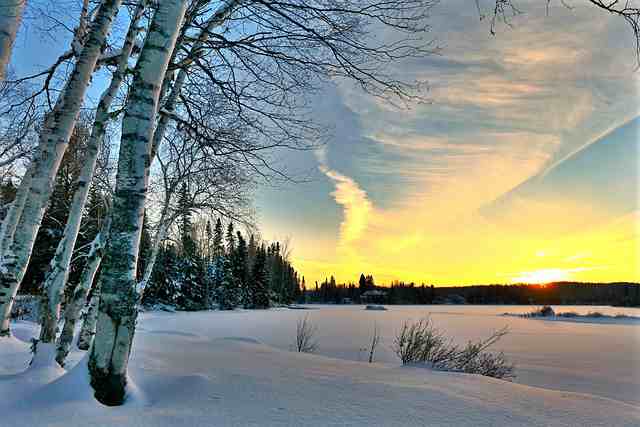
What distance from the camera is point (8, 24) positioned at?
8.37 feet

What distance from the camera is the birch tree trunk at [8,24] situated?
2530 mm

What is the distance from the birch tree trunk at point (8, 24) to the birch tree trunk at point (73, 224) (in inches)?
59.7

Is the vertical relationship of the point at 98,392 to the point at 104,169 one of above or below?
below

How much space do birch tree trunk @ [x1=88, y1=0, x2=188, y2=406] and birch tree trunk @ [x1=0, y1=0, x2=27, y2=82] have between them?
3.12 ft

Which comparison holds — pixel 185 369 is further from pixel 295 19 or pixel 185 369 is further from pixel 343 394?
pixel 295 19

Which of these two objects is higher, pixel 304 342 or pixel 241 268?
pixel 241 268

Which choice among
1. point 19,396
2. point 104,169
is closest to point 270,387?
point 19,396

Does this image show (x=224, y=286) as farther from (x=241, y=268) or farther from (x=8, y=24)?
(x=8, y=24)

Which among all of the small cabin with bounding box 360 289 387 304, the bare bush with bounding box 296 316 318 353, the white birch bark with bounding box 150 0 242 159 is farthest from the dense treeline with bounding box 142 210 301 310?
the small cabin with bounding box 360 289 387 304

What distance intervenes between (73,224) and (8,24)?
2.29 metres

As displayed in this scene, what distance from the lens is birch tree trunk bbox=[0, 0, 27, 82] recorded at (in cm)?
253

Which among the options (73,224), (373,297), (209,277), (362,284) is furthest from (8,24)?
(362,284)

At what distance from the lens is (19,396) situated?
2156 millimetres

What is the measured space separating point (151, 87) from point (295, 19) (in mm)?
1856
